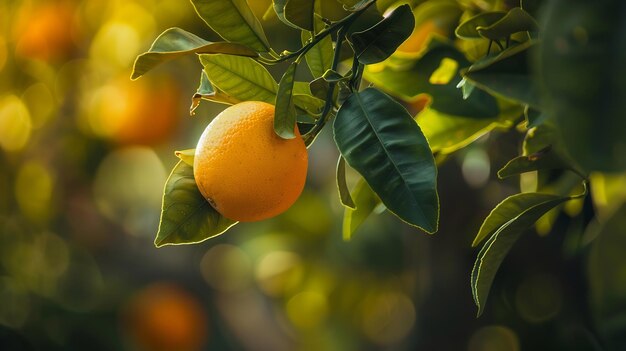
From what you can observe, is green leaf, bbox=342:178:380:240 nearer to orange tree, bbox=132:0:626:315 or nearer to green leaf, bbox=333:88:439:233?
orange tree, bbox=132:0:626:315

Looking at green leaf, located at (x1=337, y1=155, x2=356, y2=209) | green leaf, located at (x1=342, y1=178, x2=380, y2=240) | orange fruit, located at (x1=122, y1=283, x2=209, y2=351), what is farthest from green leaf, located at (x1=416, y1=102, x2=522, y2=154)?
orange fruit, located at (x1=122, y1=283, x2=209, y2=351)

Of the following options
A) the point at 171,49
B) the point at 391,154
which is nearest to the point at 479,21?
the point at 391,154

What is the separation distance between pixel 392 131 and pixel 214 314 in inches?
90.5

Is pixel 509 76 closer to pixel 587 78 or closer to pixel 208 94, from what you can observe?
pixel 587 78

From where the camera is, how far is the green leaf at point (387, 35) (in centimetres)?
80

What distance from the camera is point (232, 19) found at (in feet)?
2.71

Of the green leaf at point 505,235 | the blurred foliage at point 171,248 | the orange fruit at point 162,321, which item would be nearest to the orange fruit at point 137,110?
the blurred foliage at point 171,248

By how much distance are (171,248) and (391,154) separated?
81.2 inches

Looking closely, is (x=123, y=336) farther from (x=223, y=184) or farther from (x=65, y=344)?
(x=223, y=184)

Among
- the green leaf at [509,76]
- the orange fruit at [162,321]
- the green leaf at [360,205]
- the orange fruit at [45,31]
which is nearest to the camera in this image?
the green leaf at [509,76]

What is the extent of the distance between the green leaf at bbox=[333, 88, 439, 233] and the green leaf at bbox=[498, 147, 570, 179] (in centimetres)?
13

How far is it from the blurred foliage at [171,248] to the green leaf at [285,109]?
3.79 feet

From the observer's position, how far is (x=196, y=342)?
2719 mm

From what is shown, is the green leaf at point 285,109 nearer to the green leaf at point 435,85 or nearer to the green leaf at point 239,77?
the green leaf at point 239,77
